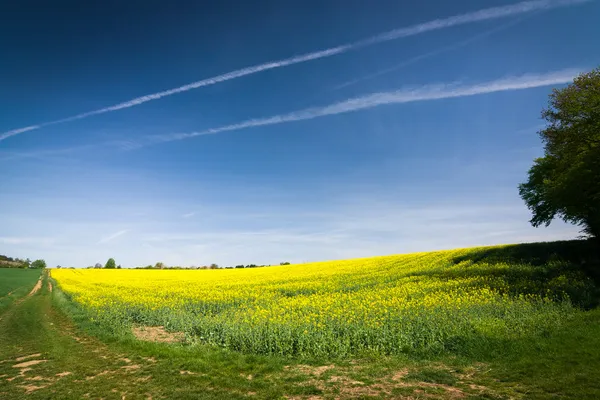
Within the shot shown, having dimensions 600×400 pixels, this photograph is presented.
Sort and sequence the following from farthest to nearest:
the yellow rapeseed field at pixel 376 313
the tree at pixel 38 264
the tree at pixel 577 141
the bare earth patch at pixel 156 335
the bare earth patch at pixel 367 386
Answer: the tree at pixel 38 264 < the tree at pixel 577 141 < the bare earth patch at pixel 156 335 < the yellow rapeseed field at pixel 376 313 < the bare earth patch at pixel 367 386

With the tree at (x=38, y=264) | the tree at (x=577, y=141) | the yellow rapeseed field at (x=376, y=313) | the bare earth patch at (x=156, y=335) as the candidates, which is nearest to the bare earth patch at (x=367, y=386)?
the yellow rapeseed field at (x=376, y=313)

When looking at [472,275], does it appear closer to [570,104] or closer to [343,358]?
[570,104]

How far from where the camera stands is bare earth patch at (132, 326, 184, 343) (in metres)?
14.4

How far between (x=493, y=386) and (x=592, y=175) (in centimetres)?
2301

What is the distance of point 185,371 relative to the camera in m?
10.0

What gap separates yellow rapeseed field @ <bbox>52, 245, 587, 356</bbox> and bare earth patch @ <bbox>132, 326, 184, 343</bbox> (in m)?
0.51

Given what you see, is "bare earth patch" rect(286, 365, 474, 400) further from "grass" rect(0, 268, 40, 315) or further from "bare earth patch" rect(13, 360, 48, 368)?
"grass" rect(0, 268, 40, 315)

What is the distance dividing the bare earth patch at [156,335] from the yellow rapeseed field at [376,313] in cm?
51

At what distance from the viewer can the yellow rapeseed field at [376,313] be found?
1208 cm

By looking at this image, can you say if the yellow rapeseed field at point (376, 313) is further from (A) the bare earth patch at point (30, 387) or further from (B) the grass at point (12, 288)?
(B) the grass at point (12, 288)

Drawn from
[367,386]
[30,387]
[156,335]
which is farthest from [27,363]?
[367,386]

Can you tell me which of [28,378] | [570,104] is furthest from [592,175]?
[28,378]

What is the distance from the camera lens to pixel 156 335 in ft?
50.9

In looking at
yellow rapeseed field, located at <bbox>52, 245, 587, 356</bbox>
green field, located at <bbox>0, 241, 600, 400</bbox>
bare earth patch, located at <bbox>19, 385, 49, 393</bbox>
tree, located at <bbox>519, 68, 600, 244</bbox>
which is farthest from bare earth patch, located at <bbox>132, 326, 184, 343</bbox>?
tree, located at <bbox>519, 68, 600, 244</bbox>
